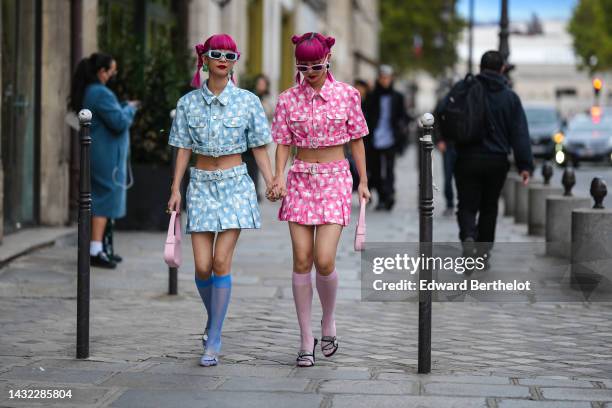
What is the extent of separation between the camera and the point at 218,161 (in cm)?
693

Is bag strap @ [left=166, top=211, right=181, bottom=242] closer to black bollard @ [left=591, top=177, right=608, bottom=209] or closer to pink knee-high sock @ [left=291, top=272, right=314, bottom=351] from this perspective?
pink knee-high sock @ [left=291, top=272, right=314, bottom=351]

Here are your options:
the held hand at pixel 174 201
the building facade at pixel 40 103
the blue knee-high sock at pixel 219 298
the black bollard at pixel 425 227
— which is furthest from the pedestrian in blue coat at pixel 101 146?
the black bollard at pixel 425 227

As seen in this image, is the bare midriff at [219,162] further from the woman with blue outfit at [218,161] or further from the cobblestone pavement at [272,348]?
the cobblestone pavement at [272,348]

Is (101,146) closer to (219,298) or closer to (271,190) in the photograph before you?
(219,298)

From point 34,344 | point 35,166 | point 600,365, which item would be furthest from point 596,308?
point 35,166

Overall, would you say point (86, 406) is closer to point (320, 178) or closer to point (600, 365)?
point (320, 178)

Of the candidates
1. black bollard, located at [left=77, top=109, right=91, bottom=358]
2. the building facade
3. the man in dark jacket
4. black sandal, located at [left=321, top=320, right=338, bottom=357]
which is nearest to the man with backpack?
black sandal, located at [left=321, top=320, right=338, bottom=357]

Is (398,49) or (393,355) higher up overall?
(398,49)

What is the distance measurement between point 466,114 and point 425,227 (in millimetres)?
3349

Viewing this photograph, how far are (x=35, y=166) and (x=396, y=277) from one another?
21.9ft

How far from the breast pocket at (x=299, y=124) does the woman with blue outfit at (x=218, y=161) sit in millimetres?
142

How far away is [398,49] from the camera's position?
257 feet

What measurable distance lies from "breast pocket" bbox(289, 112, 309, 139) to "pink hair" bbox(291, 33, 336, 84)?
11.8 inches

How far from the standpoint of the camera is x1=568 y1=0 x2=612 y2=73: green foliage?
250ft
